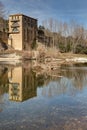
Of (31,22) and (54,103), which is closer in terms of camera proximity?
(54,103)

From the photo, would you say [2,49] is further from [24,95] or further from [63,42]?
[24,95]

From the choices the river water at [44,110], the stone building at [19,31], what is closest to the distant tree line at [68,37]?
the stone building at [19,31]

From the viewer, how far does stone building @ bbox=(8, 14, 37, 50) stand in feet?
187

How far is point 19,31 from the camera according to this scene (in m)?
57.2

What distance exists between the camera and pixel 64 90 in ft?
43.7

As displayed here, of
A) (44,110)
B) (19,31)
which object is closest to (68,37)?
(19,31)

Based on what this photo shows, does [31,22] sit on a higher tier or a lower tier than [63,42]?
higher

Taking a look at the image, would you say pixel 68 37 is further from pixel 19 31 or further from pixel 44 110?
pixel 44 110

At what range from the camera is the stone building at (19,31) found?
56.9 m

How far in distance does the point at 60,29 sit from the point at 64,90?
5730cm

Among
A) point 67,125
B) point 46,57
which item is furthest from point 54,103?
point 46,57

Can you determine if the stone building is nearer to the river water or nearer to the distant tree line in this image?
the distant tree line

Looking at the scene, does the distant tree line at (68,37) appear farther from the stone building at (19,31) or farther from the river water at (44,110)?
the river water at (44,110)

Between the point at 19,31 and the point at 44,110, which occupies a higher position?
the point at 19,31
